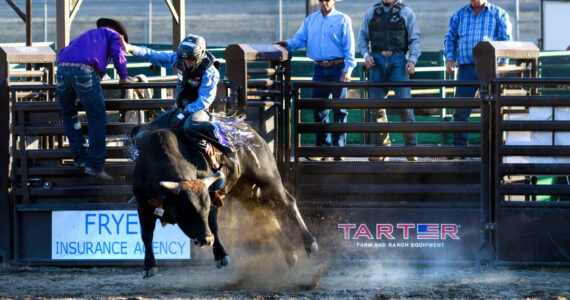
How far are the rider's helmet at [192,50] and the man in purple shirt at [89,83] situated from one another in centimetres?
114

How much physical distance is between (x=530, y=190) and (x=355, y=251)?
1.83m

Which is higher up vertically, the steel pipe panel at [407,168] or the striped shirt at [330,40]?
the striped shirt at [330,40]

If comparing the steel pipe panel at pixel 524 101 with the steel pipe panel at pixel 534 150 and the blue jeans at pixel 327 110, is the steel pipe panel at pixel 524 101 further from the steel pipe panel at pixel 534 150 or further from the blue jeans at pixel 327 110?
the blue jeans at pixel 327 110

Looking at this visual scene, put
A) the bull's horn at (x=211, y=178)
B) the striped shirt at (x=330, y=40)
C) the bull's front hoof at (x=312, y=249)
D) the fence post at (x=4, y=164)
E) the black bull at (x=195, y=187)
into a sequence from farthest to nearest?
the striped shirt at (x=330, y=40) → the fence post at (x=4, y=164) → the bull's front hoof at (x=312, y=249) → the bull's horn at (x=211, y=178) → the black bull at (x=195, y=187)

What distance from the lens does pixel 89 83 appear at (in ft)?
27.8

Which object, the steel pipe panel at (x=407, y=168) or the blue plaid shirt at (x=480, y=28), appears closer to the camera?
the steel pipe panel at (x=407, y=168)

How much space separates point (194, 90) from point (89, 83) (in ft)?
4.18

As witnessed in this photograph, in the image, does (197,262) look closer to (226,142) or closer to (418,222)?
(226,142)

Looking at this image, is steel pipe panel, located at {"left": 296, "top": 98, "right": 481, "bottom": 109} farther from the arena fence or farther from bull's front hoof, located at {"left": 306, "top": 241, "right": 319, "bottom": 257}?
bull's front hoof, located at {"left": 306, "top": 241, "right": 319, "bottom": 257}

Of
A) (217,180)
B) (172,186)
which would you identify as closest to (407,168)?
(217,180)

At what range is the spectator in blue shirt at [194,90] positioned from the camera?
753cm

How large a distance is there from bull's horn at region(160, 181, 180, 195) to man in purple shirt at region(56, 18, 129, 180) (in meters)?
2.00

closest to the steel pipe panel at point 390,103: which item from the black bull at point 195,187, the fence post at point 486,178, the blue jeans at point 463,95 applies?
the fence post at point 486,178

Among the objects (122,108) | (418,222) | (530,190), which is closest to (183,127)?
(122,108)
